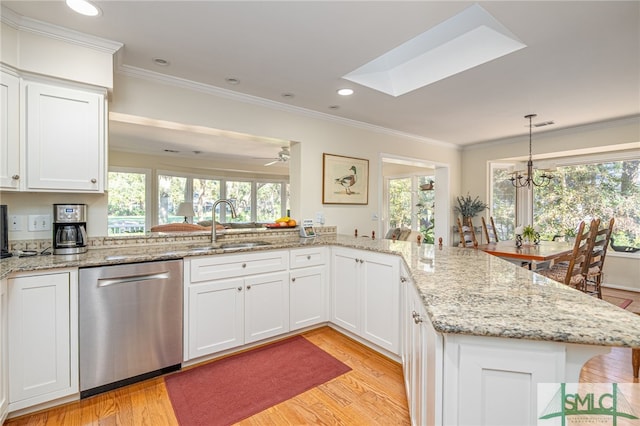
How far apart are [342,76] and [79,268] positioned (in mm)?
2417

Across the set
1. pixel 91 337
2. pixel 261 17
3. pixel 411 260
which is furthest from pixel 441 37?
pixel 91 337

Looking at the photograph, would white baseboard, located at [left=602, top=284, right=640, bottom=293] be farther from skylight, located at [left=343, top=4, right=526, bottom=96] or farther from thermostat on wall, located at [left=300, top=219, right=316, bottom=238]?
thermostat on wall, located at [left=300, top=219, right=316, bottom=238]

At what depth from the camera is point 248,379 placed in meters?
2.20

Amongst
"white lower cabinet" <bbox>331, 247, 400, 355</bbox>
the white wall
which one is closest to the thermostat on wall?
the white wall

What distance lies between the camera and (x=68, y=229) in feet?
7.13

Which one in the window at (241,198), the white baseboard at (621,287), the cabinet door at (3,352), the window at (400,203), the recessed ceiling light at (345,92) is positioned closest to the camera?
the cabinet door at (3,352)

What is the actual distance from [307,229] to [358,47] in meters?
1.89

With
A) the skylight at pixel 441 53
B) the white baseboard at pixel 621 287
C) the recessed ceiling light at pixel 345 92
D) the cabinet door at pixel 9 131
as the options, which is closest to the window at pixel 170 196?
the cabinet door at pixel 9 131

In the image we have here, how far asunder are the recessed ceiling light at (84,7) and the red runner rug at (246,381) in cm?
242

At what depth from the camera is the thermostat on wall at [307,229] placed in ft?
11.1

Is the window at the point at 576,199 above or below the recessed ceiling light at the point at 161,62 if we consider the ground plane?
below

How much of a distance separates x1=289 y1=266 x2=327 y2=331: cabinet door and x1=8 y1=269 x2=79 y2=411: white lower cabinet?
5.16 ft

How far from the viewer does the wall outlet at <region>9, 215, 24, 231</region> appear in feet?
6.89

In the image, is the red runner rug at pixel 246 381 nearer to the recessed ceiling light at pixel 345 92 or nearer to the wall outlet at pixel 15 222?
the wall outlet at pixel 15 222
